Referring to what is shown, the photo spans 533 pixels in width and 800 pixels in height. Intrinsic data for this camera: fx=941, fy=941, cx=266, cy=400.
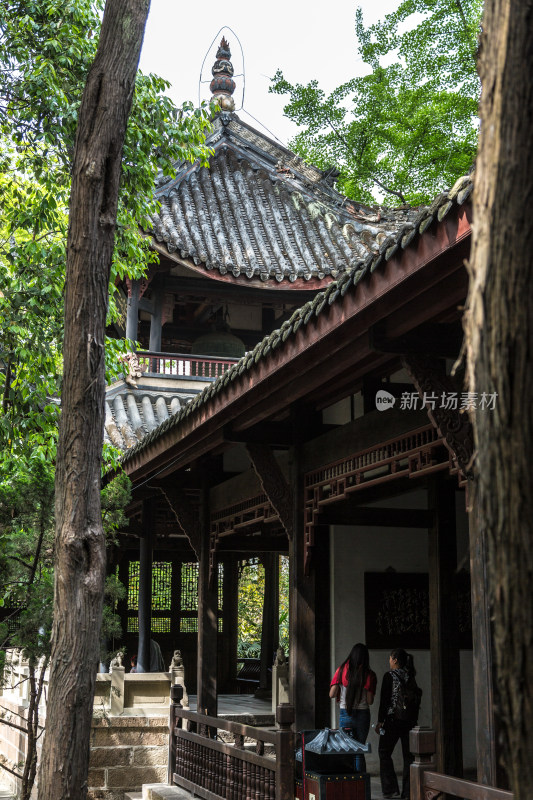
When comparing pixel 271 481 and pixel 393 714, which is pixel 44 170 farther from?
pixel 393 714

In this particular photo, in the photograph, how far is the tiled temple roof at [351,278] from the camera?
12.1 feet

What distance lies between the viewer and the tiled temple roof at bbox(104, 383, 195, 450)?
12.6 meters

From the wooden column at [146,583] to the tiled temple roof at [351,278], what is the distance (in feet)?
15.5

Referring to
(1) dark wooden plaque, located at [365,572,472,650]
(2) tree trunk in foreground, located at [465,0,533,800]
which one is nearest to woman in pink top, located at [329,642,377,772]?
(1) dark wooden plaque, located at [365,572,472,650]

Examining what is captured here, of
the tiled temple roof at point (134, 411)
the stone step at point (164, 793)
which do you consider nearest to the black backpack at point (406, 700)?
the stone step at point (164, 793)

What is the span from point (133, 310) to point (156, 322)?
0.46 metres

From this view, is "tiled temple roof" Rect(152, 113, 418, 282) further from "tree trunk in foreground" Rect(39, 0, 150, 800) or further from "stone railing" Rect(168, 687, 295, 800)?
"tree trunk in foreground" Rect(39, 0, 150, 800)

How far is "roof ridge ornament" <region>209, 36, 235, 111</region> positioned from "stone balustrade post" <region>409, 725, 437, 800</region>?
1462 centimetres

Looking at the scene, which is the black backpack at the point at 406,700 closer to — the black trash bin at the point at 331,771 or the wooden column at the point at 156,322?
the black trash bin at the point at 331,771

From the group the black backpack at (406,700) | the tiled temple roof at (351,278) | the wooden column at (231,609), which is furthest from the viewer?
the wooden column at (231,609)

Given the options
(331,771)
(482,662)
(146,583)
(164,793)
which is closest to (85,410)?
(482,662)

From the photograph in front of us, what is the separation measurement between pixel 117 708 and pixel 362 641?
3.06 m

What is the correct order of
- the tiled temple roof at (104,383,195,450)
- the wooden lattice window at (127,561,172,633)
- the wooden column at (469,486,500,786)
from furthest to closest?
the wooden lattice window at (127,561,172,633), the tiled temple roof at (104,383,195,450), the wooden column at (469,486,500,786)

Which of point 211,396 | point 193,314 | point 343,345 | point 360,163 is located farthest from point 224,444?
point 360,163
